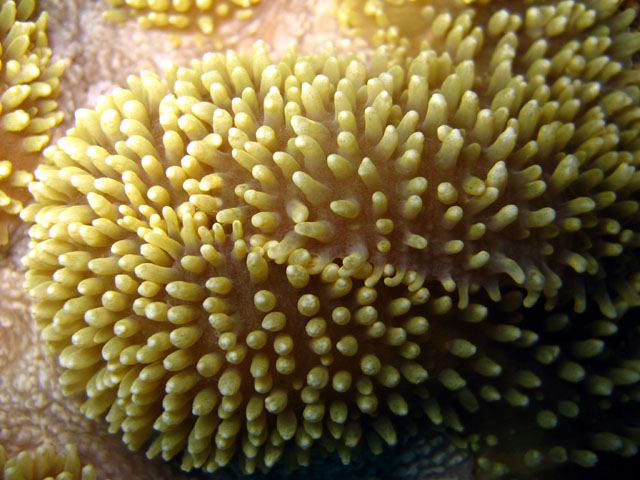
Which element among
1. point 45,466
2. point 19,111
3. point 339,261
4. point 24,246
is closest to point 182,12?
point 19,111

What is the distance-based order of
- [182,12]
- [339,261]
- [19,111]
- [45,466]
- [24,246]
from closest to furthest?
[339,261] → [45,466] → [19,111] → [24,246] → [182,12]

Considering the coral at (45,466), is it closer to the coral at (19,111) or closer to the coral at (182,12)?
the coral at (19,111)

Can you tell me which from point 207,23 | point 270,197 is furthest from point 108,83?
point 270,197

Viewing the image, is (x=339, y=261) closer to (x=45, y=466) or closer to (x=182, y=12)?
(x=45, y=466)

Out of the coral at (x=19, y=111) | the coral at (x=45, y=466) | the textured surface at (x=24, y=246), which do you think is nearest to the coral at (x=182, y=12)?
the textured surface at (x=24, y=246)

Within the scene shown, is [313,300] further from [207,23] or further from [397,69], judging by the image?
[207,23]

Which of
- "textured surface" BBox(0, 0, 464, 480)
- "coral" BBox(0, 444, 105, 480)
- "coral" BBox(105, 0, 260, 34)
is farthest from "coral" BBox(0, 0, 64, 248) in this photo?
"coral" BBox(0, 444, 105, 480)

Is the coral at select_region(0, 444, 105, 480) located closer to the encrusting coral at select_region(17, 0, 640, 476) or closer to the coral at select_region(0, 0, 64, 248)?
the encrusting coral at select_region(17, 0, 640, 476)
